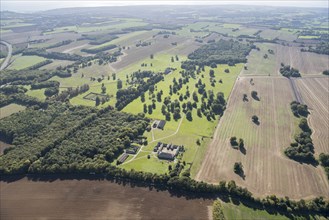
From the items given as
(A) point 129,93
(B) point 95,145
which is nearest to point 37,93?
(A) point 129,93

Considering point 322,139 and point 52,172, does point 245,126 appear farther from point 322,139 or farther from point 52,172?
point 52,172

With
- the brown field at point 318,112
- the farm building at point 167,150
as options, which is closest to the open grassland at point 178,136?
the farm building at point 167,150

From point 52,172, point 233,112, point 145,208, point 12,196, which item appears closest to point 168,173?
point 145,208

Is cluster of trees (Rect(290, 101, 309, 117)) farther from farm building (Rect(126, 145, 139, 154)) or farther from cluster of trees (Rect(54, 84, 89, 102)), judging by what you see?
cluster of trees (Rect(54, 84, 89, 102))

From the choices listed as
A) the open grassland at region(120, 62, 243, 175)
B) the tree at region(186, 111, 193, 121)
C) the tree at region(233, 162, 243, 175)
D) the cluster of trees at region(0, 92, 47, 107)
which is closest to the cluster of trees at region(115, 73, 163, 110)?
the open grassland at region(120, 62, 243, 175)

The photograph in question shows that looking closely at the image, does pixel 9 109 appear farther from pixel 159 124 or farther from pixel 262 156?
pixel 262 156

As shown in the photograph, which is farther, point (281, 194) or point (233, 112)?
point (233, 112)

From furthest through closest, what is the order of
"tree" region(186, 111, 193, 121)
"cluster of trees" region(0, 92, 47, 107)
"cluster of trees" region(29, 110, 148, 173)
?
"cluster of trees" region(0, 92, 47, 107), "tree" region(186, 111, 193, 121), "cluster of trees" region(29, 110, 148, 173)
